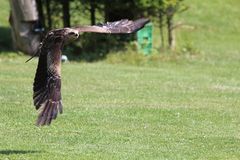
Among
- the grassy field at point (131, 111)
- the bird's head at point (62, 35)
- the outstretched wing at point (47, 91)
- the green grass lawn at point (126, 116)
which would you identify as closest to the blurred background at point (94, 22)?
the grassy field at point (131, 111)

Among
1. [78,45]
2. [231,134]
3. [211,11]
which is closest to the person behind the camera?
[231,134]

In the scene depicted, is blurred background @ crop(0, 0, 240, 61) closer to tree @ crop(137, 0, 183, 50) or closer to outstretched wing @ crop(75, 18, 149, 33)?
tree @ crop(137, 0, 183, 50)

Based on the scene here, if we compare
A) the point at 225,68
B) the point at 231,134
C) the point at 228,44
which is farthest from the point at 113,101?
the point at 228,44

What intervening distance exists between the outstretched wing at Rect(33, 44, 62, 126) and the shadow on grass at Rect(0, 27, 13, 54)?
13302 mm

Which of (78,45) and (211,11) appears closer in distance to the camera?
(78,45)

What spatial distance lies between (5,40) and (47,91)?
52.3 ft

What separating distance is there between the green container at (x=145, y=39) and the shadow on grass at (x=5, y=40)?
4026 mm

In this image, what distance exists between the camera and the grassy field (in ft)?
33.2

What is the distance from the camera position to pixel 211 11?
3278 cm

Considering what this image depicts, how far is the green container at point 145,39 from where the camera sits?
2248cm

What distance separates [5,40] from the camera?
2469cm

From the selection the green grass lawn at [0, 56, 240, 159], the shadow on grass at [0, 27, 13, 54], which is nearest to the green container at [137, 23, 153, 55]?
the green grass lawn at [0, 56, 240, 159]

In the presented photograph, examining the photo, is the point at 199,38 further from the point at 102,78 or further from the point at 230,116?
the point at 230,116

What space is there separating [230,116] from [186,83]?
14.8 feet
